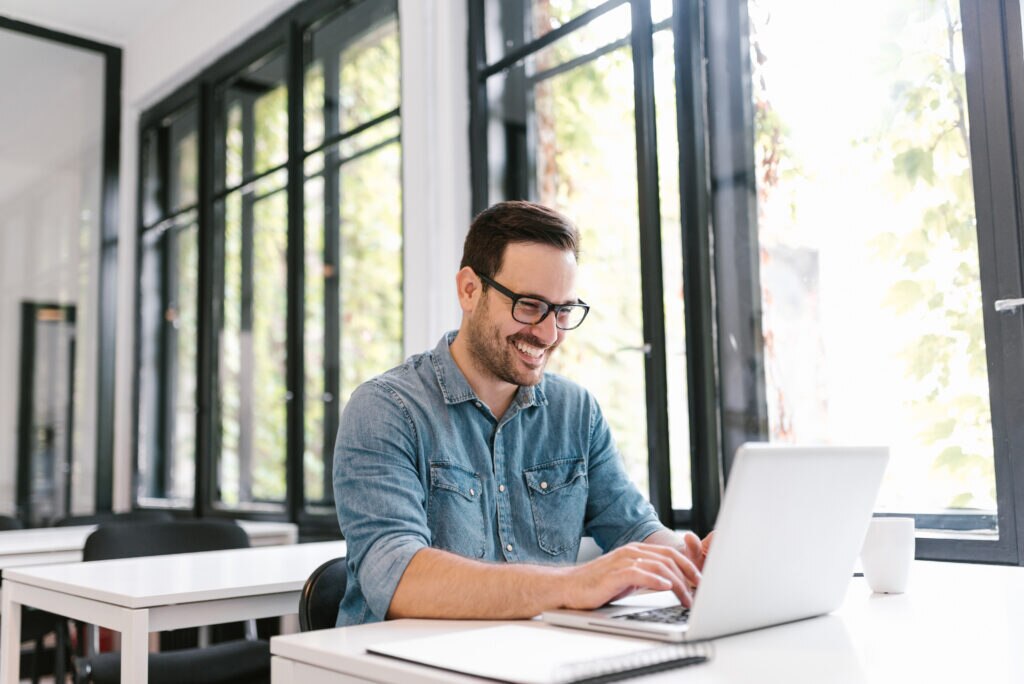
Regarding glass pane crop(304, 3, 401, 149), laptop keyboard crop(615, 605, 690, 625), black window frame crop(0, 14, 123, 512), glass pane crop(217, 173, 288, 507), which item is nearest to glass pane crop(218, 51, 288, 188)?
glass pane crop(217, 173, 288, 507)

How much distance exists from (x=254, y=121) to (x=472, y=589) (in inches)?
153

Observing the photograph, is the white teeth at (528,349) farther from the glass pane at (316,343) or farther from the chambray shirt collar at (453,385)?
the glass pane at (316,343)

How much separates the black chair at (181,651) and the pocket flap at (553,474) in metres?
1.08

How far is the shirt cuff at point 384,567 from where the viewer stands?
132cm

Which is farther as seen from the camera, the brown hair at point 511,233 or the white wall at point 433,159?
the white wall at point 433,159

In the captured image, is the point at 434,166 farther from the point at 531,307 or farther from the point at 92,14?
the point at 92,14

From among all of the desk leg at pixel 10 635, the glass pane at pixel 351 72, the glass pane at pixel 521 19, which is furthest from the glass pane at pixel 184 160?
the desk leg at pixel 10 635

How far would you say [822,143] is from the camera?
7.73 ft

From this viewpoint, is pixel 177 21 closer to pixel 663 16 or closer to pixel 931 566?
pixel 663 16

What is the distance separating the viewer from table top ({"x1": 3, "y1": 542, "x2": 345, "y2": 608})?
1742mm

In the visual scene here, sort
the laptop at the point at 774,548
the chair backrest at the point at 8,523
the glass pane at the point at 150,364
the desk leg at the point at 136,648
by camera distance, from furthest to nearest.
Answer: the glass pane at the point at 150,364, the chair backrest at the point at 8,523, the desk leg at the point at 136,648, the laptop at the point at 774,548

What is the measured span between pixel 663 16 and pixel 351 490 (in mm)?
1834

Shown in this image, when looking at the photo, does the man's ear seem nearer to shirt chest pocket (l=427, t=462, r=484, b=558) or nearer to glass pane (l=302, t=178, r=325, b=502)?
shirt chest pocket (l=427, t=462, r=484, b=558)

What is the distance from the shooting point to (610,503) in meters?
1.79
